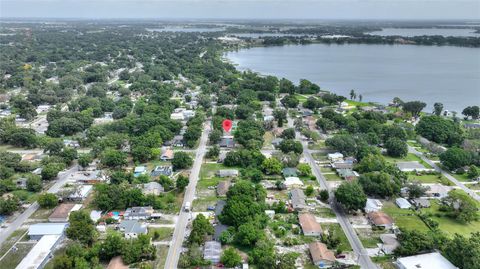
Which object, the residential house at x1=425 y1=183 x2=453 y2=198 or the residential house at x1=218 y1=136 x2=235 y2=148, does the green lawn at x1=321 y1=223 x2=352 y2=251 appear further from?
the residential house at x1=218 y1=136 x2=235 y2=148

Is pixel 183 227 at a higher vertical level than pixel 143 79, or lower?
lower

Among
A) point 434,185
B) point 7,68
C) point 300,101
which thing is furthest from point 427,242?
point 7,68

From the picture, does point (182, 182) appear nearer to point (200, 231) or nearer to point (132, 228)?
point (132, 228)

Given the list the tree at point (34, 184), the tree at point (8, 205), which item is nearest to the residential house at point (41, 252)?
the tree at point (8, 205)

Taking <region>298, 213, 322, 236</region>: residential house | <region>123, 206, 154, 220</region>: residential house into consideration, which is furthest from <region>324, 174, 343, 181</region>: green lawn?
<region>123, 206, 154, 220</region>: residential house

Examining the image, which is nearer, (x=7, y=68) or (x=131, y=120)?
(x=131, y=120)

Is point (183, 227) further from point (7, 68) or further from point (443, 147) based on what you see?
point (7, 68)

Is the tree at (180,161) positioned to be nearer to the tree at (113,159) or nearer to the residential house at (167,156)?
the residential house at (167,156)
